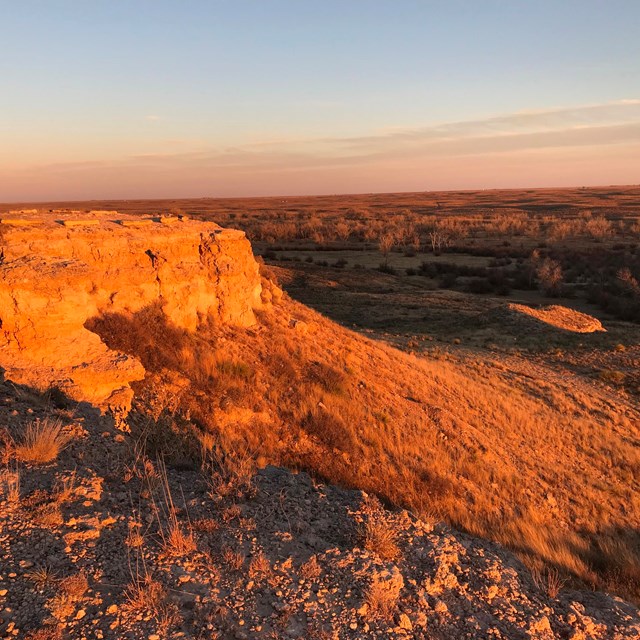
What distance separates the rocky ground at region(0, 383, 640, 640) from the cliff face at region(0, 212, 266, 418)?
1138 millimetres

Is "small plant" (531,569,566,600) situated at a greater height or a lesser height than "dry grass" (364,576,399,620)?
lesser

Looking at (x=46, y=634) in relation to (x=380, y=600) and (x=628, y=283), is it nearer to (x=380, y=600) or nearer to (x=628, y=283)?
(x=380, y=600)

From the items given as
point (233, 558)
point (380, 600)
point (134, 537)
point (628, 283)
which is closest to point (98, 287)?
point (134, 537)

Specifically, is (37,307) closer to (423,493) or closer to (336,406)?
(336,406)

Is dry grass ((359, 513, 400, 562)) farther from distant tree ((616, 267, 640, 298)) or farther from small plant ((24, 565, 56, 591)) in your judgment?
distant tree ((616, 267, 640, 298))

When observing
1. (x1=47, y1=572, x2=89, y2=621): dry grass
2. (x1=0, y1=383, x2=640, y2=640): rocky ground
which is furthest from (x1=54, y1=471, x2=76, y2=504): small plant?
(x1=47, y1=572, x2=89, y2=621): dry grass

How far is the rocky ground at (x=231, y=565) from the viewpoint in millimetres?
3396

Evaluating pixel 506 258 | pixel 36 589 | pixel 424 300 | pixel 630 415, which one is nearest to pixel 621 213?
pixel 506 258

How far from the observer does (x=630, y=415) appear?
45.6 ft

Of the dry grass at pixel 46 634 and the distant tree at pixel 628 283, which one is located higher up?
the dry grass at pixel 46 634

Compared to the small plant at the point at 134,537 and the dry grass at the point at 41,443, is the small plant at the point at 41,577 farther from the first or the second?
the dry grass at the point at 41,443

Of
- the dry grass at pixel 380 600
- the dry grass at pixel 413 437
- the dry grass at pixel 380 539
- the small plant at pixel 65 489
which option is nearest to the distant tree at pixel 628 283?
the dry grass at pixel 413 437

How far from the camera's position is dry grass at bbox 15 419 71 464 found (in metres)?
4.77

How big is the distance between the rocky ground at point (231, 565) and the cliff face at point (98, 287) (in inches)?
44.8
